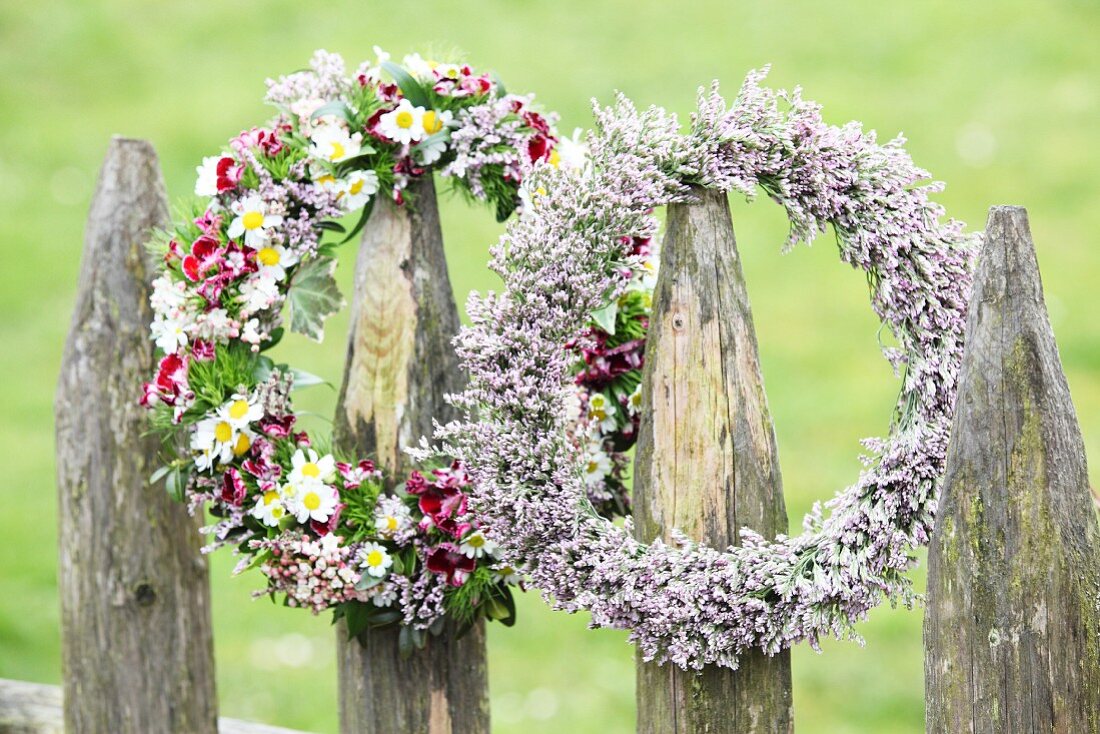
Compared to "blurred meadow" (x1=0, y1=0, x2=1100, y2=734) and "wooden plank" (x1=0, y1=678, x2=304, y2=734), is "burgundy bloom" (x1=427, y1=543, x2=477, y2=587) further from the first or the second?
"blurred meadow" (x1=0, y1=0, x2=1100, y2=734)

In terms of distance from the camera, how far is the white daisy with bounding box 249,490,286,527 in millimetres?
2643

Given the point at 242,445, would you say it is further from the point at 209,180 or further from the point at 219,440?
the point at 209,180

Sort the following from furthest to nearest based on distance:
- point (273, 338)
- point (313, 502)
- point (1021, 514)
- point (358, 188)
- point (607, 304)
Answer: point (273, 338) < point (358, 188) < point (313, 502) < point (607, 304) < point (1021, 514)

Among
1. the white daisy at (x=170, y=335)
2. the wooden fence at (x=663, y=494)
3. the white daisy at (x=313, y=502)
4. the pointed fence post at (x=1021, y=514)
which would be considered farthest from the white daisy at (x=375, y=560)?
the pointed fence post at (x=1021, y=514)

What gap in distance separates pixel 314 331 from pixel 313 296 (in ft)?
0.25

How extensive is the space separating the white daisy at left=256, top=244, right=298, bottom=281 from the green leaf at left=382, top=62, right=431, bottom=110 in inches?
16.2

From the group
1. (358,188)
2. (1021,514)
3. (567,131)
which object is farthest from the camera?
(567,131)

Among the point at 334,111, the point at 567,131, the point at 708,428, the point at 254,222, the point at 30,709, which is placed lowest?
the point at 30,709

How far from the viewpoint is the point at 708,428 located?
2436 millimetres

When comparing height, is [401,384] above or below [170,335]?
below

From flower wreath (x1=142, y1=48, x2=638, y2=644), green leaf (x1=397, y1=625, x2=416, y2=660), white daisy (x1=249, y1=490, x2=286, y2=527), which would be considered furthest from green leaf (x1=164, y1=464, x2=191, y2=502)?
green leaf (x1=397, y1=625, x2=416, y2=660)

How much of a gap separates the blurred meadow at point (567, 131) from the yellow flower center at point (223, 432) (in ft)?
9.05

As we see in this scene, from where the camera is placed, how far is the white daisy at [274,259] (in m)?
2.75

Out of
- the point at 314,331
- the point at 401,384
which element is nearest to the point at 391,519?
the point at 401,384
